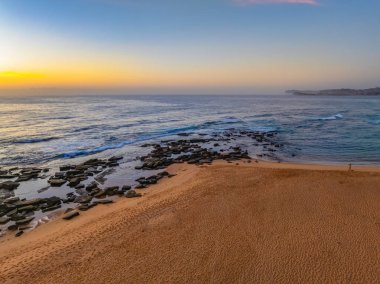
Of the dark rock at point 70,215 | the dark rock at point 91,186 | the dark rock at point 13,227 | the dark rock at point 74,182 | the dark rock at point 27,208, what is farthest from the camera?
the dark rock at point 74,182

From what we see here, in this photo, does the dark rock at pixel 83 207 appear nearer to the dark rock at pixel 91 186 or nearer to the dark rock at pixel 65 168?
the dark rock at pixel 91 186

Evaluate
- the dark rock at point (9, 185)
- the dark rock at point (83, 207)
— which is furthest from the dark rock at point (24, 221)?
the dark rock at point (9, 185)

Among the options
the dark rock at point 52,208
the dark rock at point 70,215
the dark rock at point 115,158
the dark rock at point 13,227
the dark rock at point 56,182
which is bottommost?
the dark rock at point 13,227

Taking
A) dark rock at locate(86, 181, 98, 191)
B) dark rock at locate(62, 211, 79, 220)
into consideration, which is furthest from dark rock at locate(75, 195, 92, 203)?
dark rock at locate(62, 211, 79, 220)

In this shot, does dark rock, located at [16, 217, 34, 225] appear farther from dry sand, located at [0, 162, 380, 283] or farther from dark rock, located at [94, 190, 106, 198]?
dark rock, located at [94, 190, 106, 198]

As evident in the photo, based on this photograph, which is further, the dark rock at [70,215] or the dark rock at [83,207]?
the dark rock at [83,207]

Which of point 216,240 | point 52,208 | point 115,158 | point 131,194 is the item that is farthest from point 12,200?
point 216,240

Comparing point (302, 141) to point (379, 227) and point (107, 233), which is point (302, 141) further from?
point (107, 233)

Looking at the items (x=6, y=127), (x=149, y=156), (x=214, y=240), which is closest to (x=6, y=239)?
(x=214, y=240)

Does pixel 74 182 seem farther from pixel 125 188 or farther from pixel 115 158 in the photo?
pixel 115 158
